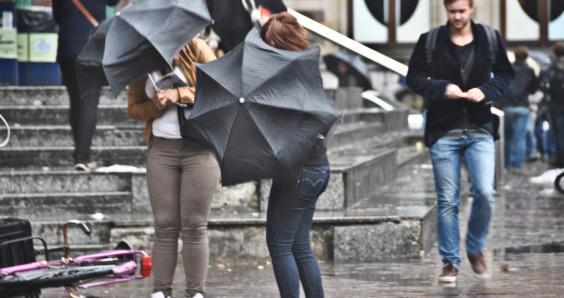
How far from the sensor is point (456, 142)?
7.05 meters

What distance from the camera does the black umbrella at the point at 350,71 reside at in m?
19.5

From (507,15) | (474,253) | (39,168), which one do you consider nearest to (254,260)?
(474,253)

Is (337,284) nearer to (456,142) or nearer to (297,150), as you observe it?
(456,142)

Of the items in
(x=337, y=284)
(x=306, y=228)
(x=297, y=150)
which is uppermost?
(x=297, y=150)

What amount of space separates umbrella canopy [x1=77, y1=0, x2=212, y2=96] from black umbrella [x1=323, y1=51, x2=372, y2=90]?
1307cm

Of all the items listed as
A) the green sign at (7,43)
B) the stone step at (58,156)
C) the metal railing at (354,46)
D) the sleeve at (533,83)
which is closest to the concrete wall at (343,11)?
the sleeve at (533,83)

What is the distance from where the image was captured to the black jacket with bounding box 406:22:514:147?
7.03 meters

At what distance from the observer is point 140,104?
20.3ft

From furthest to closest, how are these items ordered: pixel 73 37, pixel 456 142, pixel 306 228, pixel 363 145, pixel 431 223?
pixel 363 145
pixel 73 37
pixel 431 223
pixel 456 142
pixel 306 228

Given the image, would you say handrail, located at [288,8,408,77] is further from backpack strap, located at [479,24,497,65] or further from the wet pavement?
backpack strap, located at [479,24,497,65]

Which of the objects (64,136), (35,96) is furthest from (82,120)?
(35,96)

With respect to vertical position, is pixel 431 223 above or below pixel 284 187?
below

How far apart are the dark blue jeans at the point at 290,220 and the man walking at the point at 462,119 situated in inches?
73.1

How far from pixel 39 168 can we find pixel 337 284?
3.72 m
